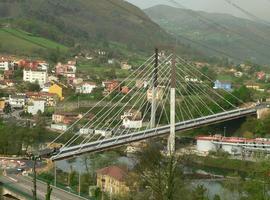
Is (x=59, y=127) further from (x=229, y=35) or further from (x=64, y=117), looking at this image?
(x=229, y=35)

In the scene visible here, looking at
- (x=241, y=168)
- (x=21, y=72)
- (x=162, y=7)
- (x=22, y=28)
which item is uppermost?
(x=162, y=7)

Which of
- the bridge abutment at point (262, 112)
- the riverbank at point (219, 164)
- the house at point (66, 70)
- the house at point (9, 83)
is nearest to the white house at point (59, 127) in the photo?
the riverbank at point (219, 164)

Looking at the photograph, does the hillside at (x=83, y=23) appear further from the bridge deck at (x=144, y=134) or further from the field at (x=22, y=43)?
the bridge deck at (x=144, y=134)

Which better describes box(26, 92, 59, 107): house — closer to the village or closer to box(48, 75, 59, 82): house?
the village

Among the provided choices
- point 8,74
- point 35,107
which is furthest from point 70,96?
point 8,74

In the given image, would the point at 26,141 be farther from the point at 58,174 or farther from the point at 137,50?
the point at 137,50

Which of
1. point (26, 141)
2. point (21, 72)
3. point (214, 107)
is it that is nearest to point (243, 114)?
point (214, 107)
